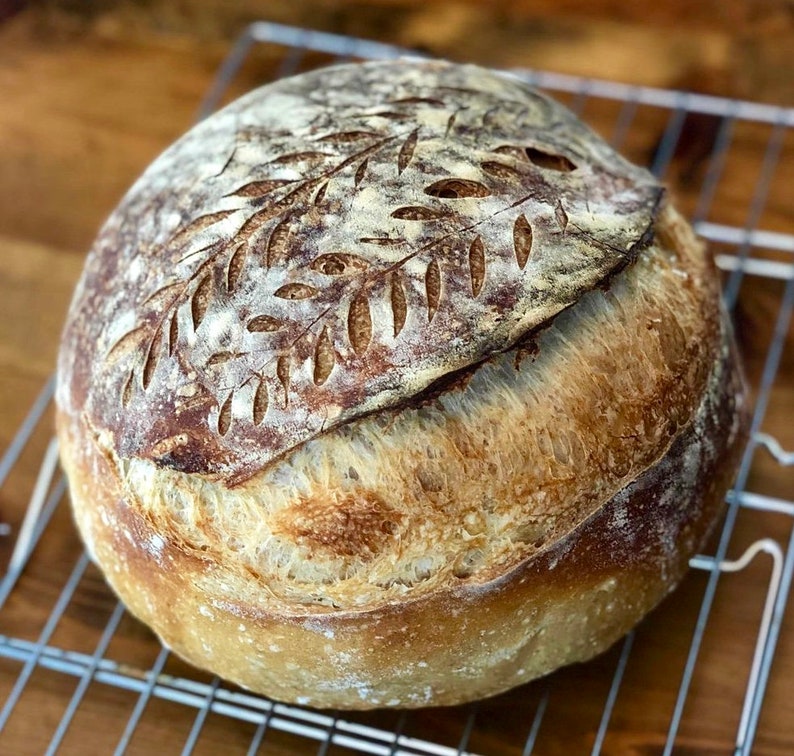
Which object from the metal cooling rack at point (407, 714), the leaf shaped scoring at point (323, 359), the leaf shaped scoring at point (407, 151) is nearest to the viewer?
the leaf shaped scoring at point (323, 359)

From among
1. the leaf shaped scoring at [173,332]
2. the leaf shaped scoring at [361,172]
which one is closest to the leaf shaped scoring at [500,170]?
the leaf shaped scoring at [361,172]

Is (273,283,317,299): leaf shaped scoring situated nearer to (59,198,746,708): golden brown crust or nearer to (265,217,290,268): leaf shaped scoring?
(265,217,290,268): leaf shaped scoring

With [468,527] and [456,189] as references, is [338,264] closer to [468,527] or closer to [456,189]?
[456,189]

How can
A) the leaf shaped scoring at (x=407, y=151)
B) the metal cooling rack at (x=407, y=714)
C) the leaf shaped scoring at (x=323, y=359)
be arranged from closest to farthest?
the leaf shaped scoring at (x=323, y=359)
the leaf shaped scoring at (x=407, y=151)
the metal cooling rack at (x=407, y=714)

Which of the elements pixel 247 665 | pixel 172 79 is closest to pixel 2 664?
pixel 247 665

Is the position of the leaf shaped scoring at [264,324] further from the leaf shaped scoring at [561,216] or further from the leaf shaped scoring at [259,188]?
the leaf shaped scoring at [561,216]

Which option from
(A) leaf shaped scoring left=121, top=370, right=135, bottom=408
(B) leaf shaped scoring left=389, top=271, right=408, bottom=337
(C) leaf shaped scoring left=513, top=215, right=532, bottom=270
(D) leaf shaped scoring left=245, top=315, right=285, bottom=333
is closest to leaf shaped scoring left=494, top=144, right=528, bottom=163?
(C) leaf shaped scoring left=513, top=215, right=532, bottom=270

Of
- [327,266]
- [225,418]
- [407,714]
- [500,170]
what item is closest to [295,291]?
[327,266]

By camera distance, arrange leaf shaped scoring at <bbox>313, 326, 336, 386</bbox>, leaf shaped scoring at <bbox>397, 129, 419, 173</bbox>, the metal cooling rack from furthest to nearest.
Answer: the metal cooling rack, leaf shaped scoring at <bbox>397, 129, 419, 173</bbox>, leaf shaped scoring at <bbox>313, 326, 336, 386</bbox>
